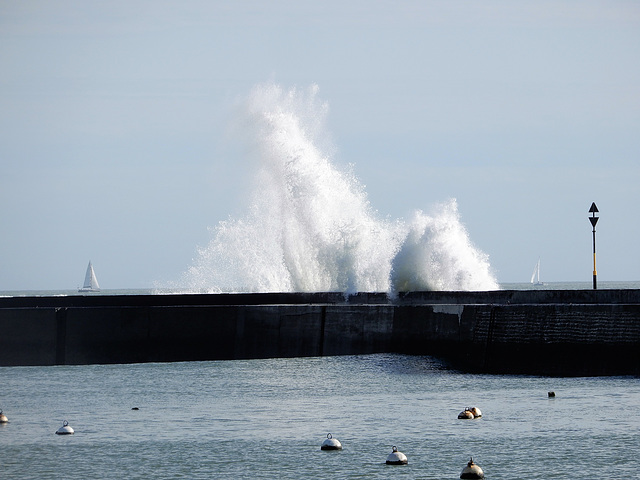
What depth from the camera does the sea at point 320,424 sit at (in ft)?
59.0

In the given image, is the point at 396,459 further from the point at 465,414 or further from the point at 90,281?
the point at 90,281

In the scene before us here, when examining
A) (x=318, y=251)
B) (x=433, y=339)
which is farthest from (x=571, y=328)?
(x=318, y=251)

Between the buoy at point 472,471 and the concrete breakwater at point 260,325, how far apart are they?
11937 mm

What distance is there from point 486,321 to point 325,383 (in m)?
4.35

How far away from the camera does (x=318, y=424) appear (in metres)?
21.8

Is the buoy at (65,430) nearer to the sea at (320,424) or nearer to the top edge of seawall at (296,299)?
the sea at (320,424)

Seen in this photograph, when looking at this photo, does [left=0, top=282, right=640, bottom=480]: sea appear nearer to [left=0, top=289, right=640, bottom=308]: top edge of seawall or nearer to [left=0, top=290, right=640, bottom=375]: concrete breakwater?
[left=0, top=290, right=640, bottom=375]: concrete breakwater

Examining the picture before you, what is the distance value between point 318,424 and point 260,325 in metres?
11.4

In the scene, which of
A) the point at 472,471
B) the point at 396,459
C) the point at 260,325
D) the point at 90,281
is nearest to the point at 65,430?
the point at 396,459

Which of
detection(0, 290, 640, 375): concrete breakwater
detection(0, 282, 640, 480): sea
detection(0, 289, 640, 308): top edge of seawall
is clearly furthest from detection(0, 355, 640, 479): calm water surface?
detection(0, 289, 640, 308): top edge of seawall

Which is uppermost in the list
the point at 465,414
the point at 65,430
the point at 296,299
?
the point at 296,299

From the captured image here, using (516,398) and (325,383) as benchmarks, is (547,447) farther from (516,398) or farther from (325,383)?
(325,383)

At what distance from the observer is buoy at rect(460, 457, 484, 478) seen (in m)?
16.6

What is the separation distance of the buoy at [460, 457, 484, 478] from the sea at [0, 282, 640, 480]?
0.26 metres
